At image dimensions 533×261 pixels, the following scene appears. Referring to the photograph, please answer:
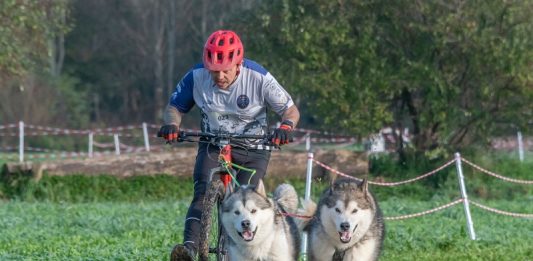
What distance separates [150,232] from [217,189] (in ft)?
20.3

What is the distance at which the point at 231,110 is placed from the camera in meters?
8.35

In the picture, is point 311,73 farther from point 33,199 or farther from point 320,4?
point 33,199

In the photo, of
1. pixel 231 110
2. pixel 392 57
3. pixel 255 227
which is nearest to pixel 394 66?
pixel 392 57

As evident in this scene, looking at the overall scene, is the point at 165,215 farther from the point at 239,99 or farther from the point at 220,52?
the point at 220,52

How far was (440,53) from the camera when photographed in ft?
75.1

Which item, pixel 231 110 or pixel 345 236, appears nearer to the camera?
pixel 345 236

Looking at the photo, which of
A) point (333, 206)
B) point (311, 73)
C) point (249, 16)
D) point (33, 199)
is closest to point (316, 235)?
point (333, 206)

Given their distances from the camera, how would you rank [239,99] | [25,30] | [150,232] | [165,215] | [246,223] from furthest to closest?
1. [25,30]
2. [165,215]
3. [150,232]
4. [239,99]
5. [246,223]

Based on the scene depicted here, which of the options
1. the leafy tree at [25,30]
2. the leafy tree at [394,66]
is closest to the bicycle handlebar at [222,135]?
the leafy tree at [394,66]

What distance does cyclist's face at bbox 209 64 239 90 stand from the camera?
26.7 ft

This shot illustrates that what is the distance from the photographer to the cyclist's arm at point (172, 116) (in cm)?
826

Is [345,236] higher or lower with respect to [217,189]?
lower

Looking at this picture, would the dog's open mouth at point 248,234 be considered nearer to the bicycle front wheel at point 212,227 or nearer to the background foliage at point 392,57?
the bicycle front wheel at point 212,227

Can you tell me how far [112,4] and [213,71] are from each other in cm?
5075
